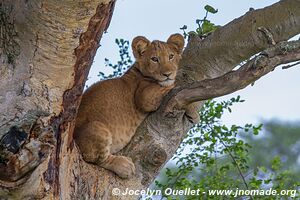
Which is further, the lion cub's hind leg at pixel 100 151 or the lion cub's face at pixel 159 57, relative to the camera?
the lion cub's face at pixel 159 57

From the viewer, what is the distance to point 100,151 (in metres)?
4.45

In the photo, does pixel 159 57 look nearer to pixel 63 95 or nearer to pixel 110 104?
pixel 110 104

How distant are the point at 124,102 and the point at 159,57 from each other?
0.55 meters

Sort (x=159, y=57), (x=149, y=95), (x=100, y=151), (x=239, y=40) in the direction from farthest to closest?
Answer: (x=159, y=57) < (x=149, y=95) < (x=239, y=40) < (x=100, y=151)

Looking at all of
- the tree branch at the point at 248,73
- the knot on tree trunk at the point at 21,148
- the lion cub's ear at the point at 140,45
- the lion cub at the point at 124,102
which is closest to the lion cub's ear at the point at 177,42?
the lion cub at the point at 124,102

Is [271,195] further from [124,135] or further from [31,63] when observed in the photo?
[31,63]

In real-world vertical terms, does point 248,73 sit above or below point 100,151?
above

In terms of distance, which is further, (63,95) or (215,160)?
(215,160)

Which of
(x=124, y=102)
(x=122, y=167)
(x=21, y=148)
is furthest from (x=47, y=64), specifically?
(x=124, y=102)

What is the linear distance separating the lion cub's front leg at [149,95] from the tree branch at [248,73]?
1.85ft

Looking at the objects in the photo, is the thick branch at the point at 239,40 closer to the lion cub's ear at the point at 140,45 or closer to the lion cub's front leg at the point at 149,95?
the lion cub's front leg at the point at 149,95

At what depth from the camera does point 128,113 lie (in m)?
5.06

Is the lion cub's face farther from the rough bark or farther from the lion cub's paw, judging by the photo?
the rough bark

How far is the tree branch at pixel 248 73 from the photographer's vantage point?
4.01 m
